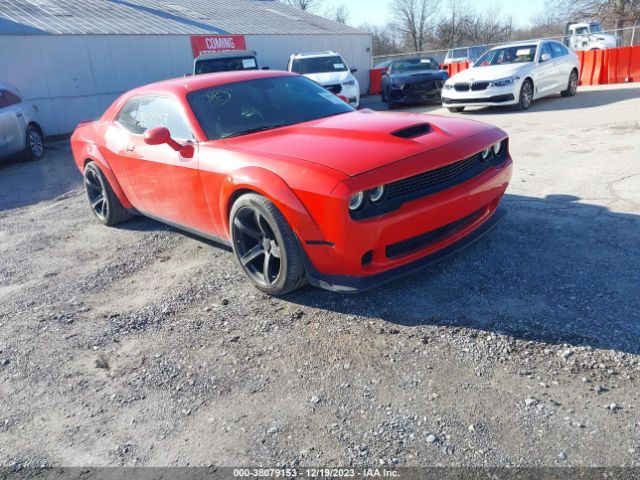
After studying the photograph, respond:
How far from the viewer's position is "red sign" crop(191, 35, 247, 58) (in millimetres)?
18984

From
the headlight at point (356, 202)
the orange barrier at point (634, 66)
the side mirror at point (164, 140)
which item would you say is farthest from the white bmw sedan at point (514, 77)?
the headlight at point (356, 202)

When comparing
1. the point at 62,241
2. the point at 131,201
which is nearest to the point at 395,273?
the point at 131,201

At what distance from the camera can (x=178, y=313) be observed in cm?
369

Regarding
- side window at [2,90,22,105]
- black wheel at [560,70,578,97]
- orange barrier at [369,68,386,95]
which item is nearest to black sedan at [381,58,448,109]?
black wheel at [560,70,578,97]

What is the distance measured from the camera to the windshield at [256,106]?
13.9 ft

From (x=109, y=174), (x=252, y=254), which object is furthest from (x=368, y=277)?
(x=109, y=174)

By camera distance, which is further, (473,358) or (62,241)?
(62,241)

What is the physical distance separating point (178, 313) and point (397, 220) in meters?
1.61

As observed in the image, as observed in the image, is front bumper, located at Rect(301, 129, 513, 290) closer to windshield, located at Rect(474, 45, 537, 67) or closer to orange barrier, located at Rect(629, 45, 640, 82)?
windshield, located at Rect(474, 45, 537, 67)

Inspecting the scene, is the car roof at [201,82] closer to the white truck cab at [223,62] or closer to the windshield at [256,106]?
the windshield at [256,106]

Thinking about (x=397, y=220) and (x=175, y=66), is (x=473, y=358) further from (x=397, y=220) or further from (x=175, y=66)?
(x=175, y=66)

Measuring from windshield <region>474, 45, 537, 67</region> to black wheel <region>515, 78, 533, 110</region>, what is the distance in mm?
677

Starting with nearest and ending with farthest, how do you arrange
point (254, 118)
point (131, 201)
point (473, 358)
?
point (473, 358) < point (254, 118) < point (131, 201)

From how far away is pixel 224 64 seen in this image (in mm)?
14180
